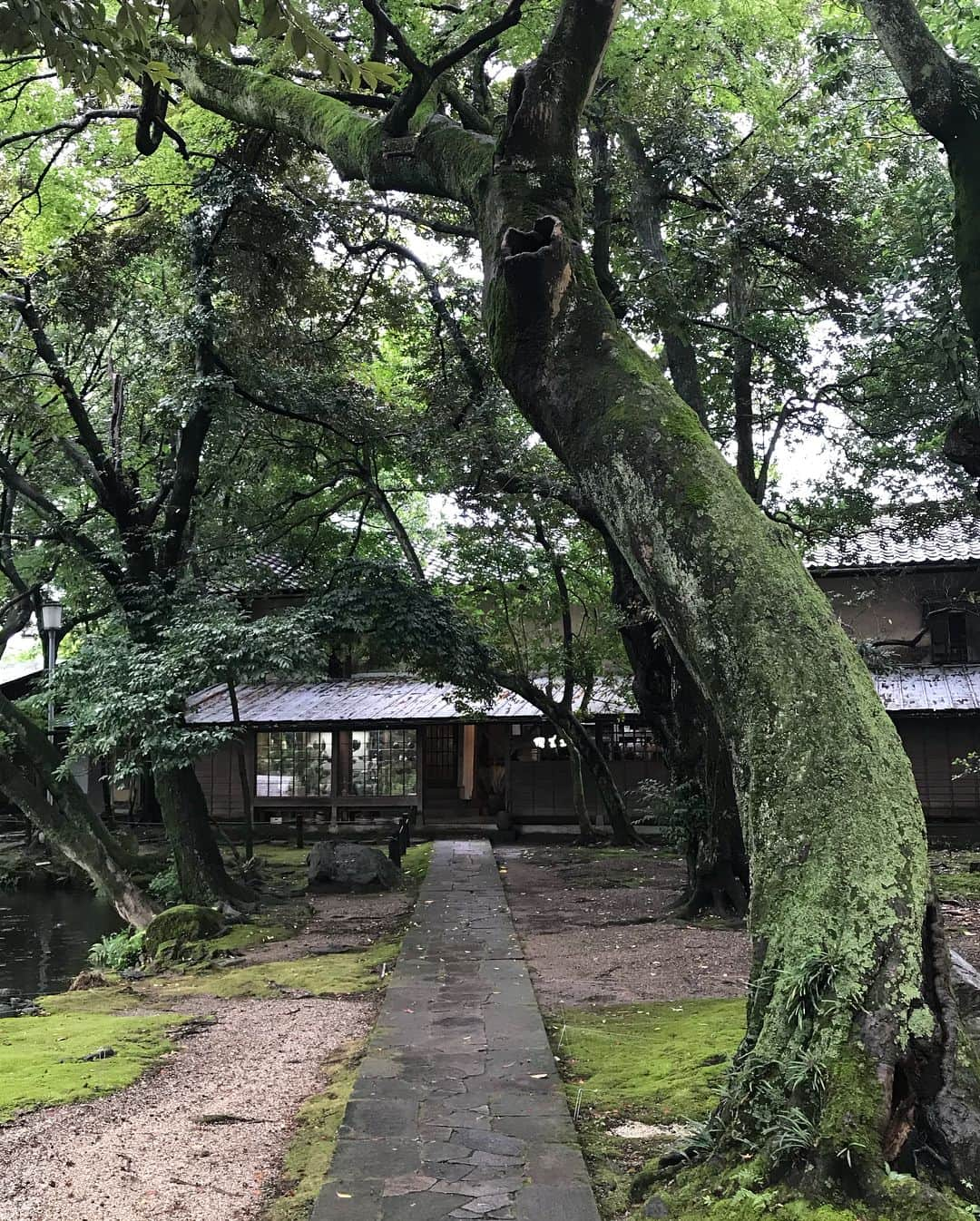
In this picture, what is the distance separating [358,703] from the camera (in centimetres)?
2138

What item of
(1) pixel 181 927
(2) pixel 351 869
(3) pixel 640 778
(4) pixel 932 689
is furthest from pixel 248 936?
(4) pixel 932 689

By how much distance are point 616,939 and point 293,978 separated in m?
3.17

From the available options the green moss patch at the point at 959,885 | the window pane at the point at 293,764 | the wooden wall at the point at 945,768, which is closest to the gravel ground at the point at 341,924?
the green moss patch at the point at 959,885

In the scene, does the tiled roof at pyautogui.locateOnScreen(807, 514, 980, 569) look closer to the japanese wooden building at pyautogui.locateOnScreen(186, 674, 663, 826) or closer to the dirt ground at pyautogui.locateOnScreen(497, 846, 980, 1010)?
the japanese wooden building at pyautogui.locateOnScreen(186, 674, 663, 826)

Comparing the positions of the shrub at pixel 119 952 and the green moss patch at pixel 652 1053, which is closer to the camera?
the green moss patch at pixel 652 1053

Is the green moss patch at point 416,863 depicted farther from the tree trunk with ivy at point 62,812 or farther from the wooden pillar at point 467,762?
the tree trunk with ivy at point 62,812

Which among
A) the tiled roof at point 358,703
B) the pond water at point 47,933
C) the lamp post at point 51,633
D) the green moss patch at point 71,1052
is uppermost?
the lamp post at point 51,633

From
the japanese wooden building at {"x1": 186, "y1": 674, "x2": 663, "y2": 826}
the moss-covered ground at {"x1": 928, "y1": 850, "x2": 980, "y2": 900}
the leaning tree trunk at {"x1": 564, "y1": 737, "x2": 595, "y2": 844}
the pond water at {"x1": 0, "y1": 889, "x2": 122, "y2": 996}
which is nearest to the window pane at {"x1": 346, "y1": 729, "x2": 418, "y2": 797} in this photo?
the japanese wooden building at {"x1": 186, "y1": 674, "x2": 663, "y2": 826}

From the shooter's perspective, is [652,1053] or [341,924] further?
[341,924]

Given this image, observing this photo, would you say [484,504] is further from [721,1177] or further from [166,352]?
[721,1177]

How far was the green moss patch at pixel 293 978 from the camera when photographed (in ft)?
26.9

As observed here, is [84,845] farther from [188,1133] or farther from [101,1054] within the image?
[188,1133]

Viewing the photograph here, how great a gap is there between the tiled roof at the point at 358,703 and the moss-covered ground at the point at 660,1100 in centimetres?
1142

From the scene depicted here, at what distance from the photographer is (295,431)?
1395 cm
